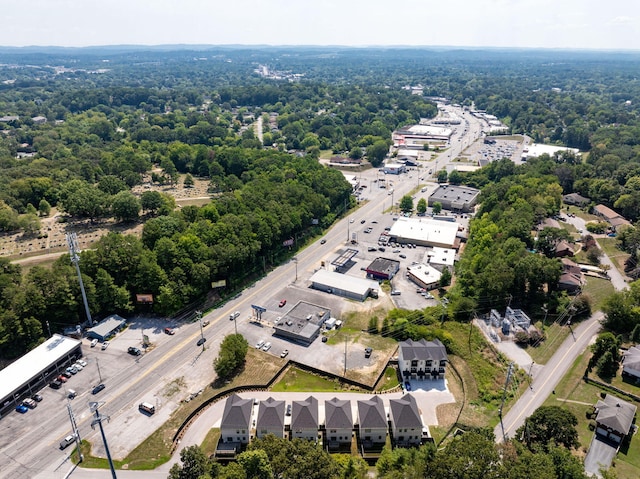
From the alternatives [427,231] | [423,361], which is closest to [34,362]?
[423,361]

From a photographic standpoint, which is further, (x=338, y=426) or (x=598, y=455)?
(x=338, y=426)

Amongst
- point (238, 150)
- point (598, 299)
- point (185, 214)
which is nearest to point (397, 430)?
point (598, 299)

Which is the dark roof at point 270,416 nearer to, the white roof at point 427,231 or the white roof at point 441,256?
the white roof at point 441,256

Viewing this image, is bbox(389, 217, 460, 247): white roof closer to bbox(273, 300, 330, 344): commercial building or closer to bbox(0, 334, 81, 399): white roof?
bbox(273, 300, 330, 344): commercial building

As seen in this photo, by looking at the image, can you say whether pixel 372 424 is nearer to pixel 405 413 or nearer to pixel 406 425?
pixel 406 425

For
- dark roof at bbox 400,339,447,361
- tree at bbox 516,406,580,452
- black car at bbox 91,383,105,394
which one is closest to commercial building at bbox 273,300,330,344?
dark roof at bbox 400,339,447,361

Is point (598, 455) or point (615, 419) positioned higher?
point (615, 419)

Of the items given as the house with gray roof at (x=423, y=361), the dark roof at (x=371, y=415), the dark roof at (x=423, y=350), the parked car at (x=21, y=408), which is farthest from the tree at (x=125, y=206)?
the dark roof at (x=371, y=415)
